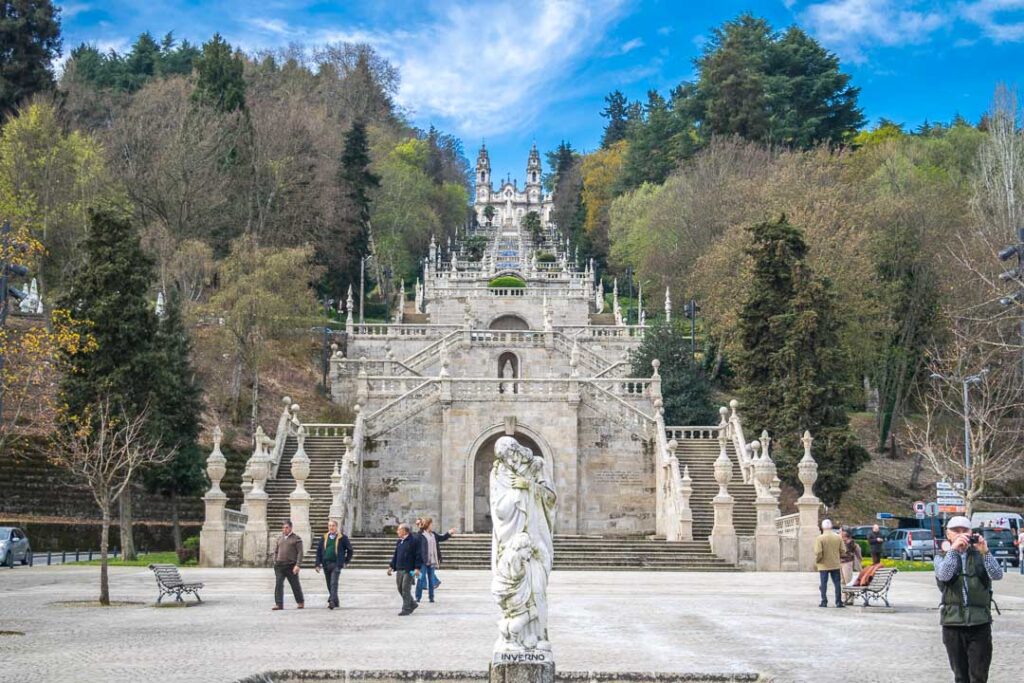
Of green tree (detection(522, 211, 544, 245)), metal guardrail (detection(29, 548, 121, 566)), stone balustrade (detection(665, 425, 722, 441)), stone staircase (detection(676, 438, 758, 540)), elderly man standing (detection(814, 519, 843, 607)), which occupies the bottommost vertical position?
metal guardrail (detection(29, 548, 121, 566))

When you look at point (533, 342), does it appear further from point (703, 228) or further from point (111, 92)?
point (111, 92)

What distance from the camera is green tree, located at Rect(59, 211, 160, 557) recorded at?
38.3m

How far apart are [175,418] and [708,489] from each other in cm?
1759

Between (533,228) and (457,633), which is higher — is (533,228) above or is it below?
above

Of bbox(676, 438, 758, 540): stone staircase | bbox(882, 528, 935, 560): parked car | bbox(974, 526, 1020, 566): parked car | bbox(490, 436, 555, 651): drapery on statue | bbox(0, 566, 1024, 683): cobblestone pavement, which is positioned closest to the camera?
bbox(490, 436, 555, 651): drapery on statue

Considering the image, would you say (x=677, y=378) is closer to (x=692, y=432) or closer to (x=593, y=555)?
(x=692, y=432)

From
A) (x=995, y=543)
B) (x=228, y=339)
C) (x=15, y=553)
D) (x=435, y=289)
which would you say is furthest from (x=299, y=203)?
(x=995, y=543)

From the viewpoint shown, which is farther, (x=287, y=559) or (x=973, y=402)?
(x=973, y=402)

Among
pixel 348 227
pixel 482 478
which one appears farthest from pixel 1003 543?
pixel 348 227

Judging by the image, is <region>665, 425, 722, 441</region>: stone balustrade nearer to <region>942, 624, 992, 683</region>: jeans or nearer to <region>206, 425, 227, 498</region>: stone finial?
<region>206, 425, 227, 498</region>: stone finial

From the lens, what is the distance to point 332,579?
74.4ft

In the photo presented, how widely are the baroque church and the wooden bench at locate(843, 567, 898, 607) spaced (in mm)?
10542

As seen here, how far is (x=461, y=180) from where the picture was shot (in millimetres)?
158250

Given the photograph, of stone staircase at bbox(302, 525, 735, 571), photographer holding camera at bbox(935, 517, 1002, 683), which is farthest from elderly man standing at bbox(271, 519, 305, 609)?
stone staircase at bbox(302, 525, 735, 571)
